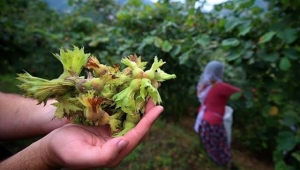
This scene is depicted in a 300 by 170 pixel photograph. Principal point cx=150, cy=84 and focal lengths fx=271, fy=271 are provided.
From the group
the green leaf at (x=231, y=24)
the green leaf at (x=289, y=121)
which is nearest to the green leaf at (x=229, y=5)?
the green leaf at (x=231, y=24)

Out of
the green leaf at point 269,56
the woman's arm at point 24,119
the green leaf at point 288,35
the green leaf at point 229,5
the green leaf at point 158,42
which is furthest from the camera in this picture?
the green leaf at point 158,42

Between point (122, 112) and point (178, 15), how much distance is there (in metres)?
2.02

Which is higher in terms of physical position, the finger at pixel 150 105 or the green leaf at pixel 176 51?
the green leaf at pixel 176 51

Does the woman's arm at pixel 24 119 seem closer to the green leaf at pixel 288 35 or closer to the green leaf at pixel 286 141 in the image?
the green leaf at pixel 288 35

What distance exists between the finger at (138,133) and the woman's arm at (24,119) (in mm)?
474

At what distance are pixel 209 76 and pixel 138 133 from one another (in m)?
3.05

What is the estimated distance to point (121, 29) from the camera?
332cm

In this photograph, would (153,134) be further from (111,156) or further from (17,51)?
(111,156)

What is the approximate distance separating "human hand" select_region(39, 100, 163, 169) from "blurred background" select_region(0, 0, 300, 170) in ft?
1.14

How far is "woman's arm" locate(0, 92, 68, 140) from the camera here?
1.33m

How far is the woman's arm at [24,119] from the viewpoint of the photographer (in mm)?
1331

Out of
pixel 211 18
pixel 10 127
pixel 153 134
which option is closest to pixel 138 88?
pixel 10 127

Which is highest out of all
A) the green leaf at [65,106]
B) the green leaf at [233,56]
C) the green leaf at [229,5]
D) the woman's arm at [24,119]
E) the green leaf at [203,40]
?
the green leaf at [229,5]

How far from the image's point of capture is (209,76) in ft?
12.7
